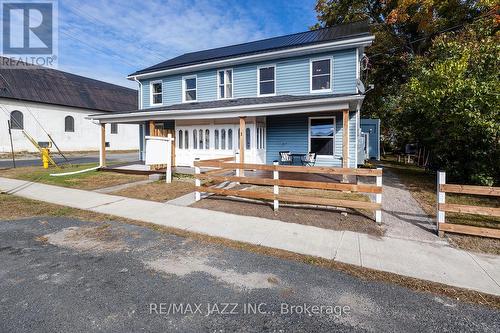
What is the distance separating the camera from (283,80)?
13.7 metres

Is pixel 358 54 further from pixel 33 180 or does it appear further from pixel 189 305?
pixel 33 180

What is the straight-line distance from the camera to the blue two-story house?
38.7ft

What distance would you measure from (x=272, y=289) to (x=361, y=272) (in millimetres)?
1425

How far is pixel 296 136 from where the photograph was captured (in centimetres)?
1354

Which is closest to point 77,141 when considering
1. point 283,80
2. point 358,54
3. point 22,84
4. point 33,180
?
point 22,84

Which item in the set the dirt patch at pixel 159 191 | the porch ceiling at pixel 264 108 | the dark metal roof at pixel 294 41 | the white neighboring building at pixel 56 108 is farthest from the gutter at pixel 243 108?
the white neighboring building at pixel 56 108

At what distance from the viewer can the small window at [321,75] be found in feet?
42.2

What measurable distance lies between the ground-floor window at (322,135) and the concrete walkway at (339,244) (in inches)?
303

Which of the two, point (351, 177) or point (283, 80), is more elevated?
point (283, 80)

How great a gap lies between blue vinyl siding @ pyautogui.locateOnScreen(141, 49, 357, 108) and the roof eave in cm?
30

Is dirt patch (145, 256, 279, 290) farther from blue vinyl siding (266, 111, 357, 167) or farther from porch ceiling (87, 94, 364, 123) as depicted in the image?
blue vinyl siding (266, 111, 357, 167)

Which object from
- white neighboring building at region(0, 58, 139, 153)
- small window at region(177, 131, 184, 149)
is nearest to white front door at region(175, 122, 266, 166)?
small window at region(177, 131, 184, 149)

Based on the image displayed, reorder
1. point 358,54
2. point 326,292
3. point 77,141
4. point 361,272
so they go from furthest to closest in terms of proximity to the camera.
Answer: point 77,141 < point 358,54 < point 361,272 < point 326,292

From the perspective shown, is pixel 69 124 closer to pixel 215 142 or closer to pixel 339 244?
pixel 215 142
